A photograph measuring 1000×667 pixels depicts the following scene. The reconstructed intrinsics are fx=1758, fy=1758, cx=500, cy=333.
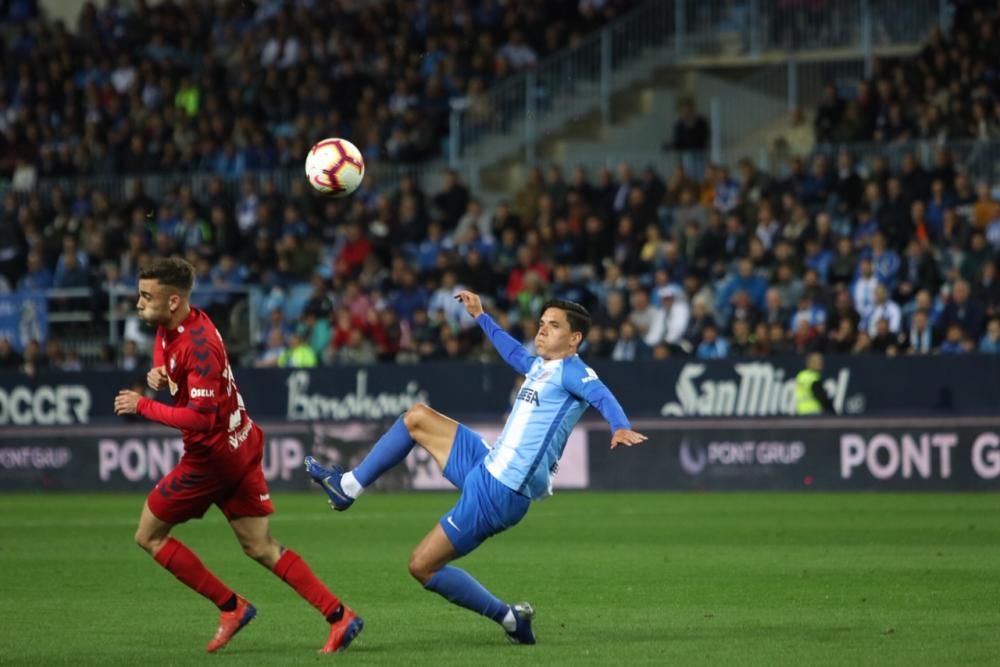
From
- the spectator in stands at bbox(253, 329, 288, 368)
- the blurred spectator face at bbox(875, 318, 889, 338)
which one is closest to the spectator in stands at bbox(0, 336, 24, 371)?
the spectator in stands at bbox(253, 329, 288, 368)

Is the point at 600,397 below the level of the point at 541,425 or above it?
above

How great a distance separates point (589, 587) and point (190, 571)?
384cm

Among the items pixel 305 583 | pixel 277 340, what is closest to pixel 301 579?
pixel 305 583

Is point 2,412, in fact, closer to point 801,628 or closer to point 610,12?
point 610,12

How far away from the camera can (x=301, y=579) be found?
9320 mm

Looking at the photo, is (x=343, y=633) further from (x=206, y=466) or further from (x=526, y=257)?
(x=526, y=257)

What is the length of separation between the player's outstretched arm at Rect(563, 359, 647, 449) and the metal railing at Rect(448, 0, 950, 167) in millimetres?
21992

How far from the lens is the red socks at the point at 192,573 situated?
9500 millimetres

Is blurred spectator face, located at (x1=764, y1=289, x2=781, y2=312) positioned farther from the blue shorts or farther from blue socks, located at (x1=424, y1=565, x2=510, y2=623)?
blue socks, located at (x1=424, y1=565, x2=510, y2=623)

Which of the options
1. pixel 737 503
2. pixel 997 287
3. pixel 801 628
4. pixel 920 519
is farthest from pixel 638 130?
pixel 801 628

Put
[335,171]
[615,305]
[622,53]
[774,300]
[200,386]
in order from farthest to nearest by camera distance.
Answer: [622,53] → [615,305] → [774,300] → [335,171] → [200,386]

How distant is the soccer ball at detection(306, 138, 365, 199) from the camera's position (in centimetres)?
1220

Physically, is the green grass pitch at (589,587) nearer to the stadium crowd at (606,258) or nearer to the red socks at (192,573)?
the red socks at (192,573)

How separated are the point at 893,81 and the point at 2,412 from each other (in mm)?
14680
